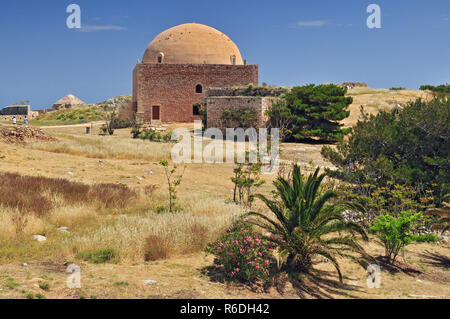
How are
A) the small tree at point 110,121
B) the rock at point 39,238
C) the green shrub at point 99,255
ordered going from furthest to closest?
the small tree at point 110,121 → the rock at point 39,238 → the green shrub at point 99,255

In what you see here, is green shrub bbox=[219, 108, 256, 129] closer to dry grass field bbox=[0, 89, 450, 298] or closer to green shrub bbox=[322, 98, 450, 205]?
green shrub bbox=[322, 98, 450, 205]

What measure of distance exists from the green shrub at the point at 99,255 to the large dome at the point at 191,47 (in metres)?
28.3

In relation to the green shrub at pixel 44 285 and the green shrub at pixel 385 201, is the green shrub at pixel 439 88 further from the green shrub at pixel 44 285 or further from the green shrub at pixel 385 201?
the green shrub at pixel 44 285

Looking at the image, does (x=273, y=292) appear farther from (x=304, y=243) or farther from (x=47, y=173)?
(x=47, y=173)

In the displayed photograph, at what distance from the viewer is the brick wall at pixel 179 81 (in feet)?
102

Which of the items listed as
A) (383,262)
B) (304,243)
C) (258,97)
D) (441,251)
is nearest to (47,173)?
(304,243)

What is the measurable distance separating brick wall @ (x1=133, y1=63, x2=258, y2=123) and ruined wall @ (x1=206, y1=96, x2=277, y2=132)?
5004 mm

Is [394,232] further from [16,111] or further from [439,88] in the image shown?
[16,111]

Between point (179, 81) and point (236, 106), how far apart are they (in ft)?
25.1

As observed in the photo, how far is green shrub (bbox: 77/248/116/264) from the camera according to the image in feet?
18.3

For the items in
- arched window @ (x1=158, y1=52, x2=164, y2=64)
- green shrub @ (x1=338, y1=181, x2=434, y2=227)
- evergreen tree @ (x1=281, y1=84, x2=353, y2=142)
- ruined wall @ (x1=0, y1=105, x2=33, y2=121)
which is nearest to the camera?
green shrub @ (x1=338, y1=181, x2=434, y2=227)

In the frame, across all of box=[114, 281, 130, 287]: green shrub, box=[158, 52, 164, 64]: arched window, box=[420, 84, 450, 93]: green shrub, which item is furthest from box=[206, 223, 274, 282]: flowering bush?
box=[420, 84, 450, 93]: green shrub

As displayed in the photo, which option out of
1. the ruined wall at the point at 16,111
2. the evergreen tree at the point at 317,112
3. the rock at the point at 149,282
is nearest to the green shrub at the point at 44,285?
the rock at the point at 149,282
